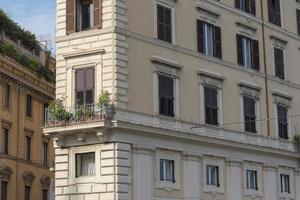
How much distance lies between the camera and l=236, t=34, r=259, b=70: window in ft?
123

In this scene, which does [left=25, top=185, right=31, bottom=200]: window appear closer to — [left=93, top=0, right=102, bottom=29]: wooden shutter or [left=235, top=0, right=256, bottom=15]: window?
[left=235, top=0, right=256, bottom=15]: window

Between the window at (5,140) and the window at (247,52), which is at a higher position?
the window at (247,52)

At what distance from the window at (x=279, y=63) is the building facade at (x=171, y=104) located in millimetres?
215

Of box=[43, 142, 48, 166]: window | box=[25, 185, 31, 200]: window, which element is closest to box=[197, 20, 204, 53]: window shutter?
box=[25, 185, 31, 200]: window

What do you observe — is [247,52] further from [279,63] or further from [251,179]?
[251,179]

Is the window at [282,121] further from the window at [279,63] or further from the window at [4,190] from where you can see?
the window at [4,190]

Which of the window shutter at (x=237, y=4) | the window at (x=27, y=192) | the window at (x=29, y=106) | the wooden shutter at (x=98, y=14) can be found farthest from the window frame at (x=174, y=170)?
the window at (x=29, y=106)

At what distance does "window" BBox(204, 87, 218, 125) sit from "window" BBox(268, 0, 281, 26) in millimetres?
7498

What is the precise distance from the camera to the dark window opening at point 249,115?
121 feet

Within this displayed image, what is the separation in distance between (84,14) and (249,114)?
1057cm

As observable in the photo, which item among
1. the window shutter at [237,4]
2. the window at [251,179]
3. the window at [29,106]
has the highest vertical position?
the window shutter at [237,4]

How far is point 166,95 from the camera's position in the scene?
32469 millimetres

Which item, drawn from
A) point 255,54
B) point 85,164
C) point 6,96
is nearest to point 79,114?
point 85,164

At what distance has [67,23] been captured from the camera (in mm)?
31750
